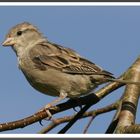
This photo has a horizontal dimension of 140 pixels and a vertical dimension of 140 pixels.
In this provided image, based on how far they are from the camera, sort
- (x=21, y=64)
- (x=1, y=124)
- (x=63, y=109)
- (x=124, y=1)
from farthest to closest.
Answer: (x=21, y=64) < (x=124, y=1) < (x=63, y=109) < (x=1, y=124)

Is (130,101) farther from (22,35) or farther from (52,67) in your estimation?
(22,35)

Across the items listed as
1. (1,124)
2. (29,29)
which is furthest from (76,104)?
(29,29)

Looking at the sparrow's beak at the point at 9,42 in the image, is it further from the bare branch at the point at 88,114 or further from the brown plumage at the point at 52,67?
the bare branch at the point at 88,114

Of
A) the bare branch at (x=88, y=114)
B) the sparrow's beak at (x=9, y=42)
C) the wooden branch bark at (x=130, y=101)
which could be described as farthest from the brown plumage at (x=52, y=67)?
the bare branch at (x=88, y=114)

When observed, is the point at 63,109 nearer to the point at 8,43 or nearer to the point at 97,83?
the point at 97,83

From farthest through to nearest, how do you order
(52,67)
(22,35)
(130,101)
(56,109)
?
(22,35) → (52,67) → (56,109) → (130,101)

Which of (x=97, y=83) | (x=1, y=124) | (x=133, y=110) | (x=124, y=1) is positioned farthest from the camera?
(x=97, y=83)

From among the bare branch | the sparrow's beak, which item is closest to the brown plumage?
the sparrow's beak

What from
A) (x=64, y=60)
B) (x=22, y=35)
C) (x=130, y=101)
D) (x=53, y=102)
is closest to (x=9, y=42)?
(x=22, y=35)

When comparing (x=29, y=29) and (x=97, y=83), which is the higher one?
(x=29, y=29)
